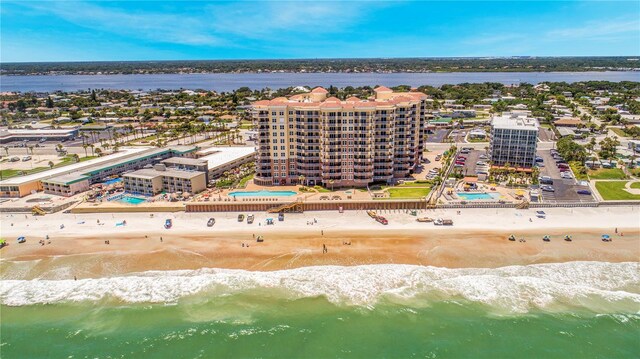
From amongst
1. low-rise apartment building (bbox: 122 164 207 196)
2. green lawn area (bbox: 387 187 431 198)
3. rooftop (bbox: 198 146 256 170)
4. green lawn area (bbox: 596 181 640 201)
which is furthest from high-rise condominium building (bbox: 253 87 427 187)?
green lawn area (bbox: 596 181 640 201)

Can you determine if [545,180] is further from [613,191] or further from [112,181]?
[112,181]

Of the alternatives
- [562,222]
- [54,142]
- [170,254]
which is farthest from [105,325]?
[54,142]

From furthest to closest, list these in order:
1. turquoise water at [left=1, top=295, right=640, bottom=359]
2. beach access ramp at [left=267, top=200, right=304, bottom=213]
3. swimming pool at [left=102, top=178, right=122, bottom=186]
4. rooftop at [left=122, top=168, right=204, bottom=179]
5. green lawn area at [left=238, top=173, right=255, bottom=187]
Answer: swimming pool at [left=102, top=178, right=122, bottom=186]
green lawn area at [left=238, top=173, right=255, bottom=187]
rooftop at [left=122, top=168, right=204, bottom=179]
beach access ramp at [left=267, top=200, right=304, bottom=213]
turquoise water at [left=1, top=295, right=640, bottom=359]

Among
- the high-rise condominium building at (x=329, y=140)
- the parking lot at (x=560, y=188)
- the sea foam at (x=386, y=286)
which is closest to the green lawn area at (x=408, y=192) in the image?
the high-rise condominium building at (x=329, y=140)

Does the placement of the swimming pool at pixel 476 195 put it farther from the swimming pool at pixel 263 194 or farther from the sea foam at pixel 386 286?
the swimming pool at pixel 263 194

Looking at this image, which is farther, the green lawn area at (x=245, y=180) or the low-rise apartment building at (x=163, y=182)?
the green lawn area at (x=245, y=180)

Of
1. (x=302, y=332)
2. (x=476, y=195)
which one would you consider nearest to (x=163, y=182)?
(x=302, y=332)

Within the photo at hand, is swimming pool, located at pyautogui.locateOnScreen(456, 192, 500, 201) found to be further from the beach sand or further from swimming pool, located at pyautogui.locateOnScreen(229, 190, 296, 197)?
swimming pool, located at pyautogui.locateOnScreen(229, 190, 296, 197)
